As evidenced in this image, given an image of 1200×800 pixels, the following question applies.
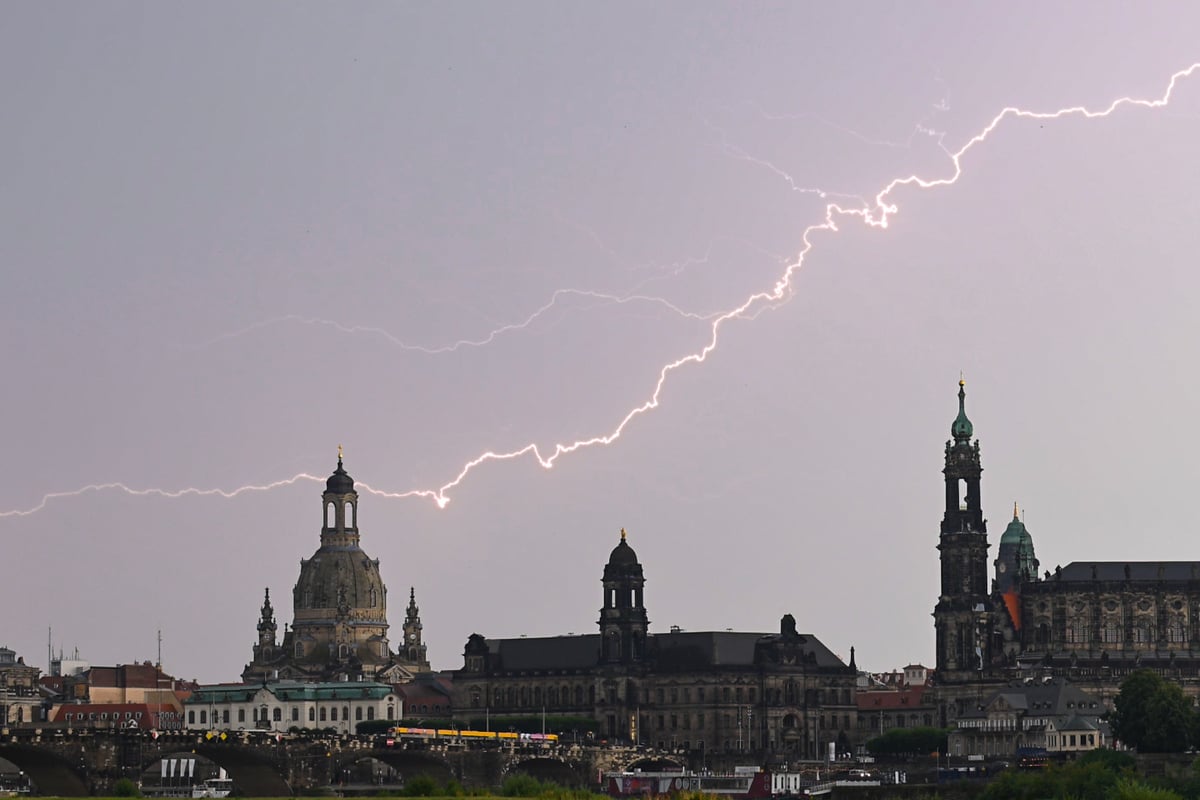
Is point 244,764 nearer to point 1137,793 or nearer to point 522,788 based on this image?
point 522,788

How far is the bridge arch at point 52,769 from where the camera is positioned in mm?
142625

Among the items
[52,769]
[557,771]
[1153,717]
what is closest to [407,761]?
[557,771]

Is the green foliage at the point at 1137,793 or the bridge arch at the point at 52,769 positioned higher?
the bridge arch at the point at 52,769

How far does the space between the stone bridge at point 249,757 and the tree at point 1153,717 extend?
38465mm

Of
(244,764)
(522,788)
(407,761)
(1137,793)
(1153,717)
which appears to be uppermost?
(1153,717)

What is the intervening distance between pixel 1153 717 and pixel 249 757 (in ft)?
185

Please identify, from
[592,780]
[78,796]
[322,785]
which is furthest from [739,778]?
[78,796]

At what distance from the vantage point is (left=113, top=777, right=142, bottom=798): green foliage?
139 meters

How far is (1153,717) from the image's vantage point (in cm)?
16962

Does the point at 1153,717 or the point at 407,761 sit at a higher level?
the point at 1153,717

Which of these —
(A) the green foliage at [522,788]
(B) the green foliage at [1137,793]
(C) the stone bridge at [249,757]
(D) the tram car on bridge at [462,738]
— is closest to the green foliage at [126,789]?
(C) the stone bridge at [249,757]

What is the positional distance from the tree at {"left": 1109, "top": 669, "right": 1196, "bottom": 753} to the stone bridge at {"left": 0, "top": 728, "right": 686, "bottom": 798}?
3847 cm

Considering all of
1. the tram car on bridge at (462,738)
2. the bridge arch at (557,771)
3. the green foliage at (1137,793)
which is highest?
the tram car on bridge at (462,738)

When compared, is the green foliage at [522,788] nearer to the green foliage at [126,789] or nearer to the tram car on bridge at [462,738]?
the green foliage at [126,789]
